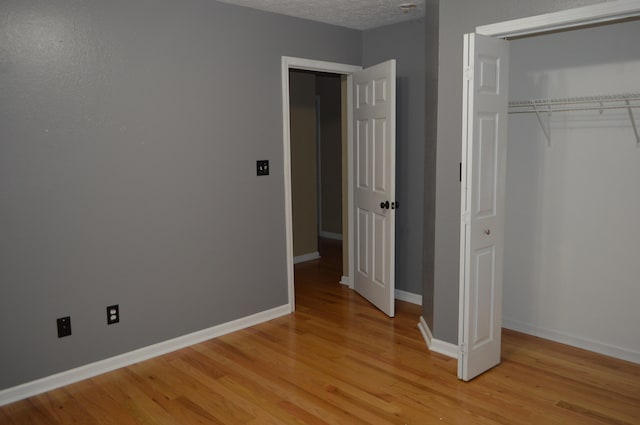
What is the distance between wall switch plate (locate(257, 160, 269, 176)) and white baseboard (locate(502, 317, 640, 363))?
2.21 m

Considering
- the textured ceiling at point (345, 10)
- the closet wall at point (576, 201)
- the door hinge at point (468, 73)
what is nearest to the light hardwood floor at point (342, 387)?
the closet wall at point (576, 201)

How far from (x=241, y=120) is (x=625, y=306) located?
2994mm

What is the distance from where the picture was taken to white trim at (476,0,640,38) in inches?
101

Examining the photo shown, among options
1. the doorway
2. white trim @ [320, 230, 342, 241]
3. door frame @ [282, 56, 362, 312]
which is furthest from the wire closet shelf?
white trim @ [320, 230, 342, 241]

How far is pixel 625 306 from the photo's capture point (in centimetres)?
340

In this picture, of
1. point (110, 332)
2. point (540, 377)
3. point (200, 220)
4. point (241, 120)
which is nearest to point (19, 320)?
point (110, 332)

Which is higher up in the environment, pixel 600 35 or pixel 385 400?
pixel 600 35

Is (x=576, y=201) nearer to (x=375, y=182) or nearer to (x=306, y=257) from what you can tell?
(x=375, y=182)

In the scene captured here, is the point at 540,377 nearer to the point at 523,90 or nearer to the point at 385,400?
the point at 385,400

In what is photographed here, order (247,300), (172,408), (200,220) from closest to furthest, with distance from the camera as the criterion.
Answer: (172,408) → (200,220) → (247,300)

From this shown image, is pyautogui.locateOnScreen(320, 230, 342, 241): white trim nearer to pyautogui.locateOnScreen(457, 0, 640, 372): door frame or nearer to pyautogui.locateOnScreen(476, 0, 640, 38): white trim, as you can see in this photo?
pyautogui.locateOnScreen(457, 0, 640, 372): door frame

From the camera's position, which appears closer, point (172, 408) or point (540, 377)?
point (172, 408)

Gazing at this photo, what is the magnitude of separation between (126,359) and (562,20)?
3.35 metres

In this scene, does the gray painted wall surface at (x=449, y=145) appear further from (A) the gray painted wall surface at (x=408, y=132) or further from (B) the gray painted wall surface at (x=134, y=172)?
(B) the gray painted wall surface at (x=134, y=172)
